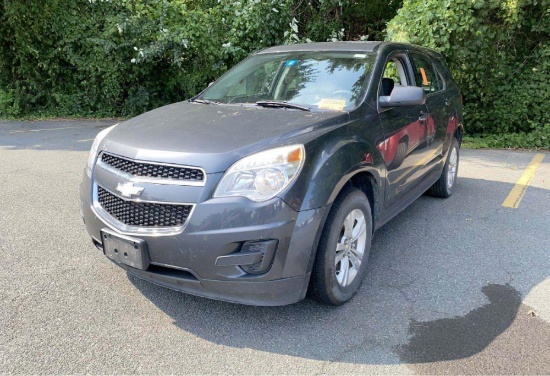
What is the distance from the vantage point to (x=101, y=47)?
11484mm

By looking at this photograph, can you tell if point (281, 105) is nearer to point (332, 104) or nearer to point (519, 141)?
point (332, 104)

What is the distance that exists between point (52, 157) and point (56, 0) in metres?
6.30

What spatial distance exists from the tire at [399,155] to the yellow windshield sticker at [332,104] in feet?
2.05

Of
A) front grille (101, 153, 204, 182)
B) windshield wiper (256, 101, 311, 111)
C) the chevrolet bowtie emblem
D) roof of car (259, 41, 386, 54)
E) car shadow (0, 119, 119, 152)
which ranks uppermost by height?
roof of car (259, 41, 386, 54)

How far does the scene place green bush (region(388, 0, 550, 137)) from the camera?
8.06 meters

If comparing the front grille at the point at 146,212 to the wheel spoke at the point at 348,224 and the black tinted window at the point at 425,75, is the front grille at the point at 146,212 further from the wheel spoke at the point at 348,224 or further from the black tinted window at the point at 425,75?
the black tinted window at the point at 425,75

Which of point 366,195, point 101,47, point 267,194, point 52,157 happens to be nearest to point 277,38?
point 101,47

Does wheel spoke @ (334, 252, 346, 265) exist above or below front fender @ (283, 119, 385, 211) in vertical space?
below

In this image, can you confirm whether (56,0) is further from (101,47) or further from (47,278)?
(47,278)

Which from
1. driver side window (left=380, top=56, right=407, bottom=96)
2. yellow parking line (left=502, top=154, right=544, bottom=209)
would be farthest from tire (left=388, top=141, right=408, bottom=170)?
yellow parking line (left=502, top=154, right=544, bottom=209)

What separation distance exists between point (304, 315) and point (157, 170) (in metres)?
1.31

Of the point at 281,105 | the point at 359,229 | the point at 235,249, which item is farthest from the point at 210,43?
the point at 235,249

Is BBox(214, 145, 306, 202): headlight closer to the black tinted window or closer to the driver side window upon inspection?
the driver side window

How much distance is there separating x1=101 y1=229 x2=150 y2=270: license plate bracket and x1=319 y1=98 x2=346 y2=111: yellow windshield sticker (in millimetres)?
1650
